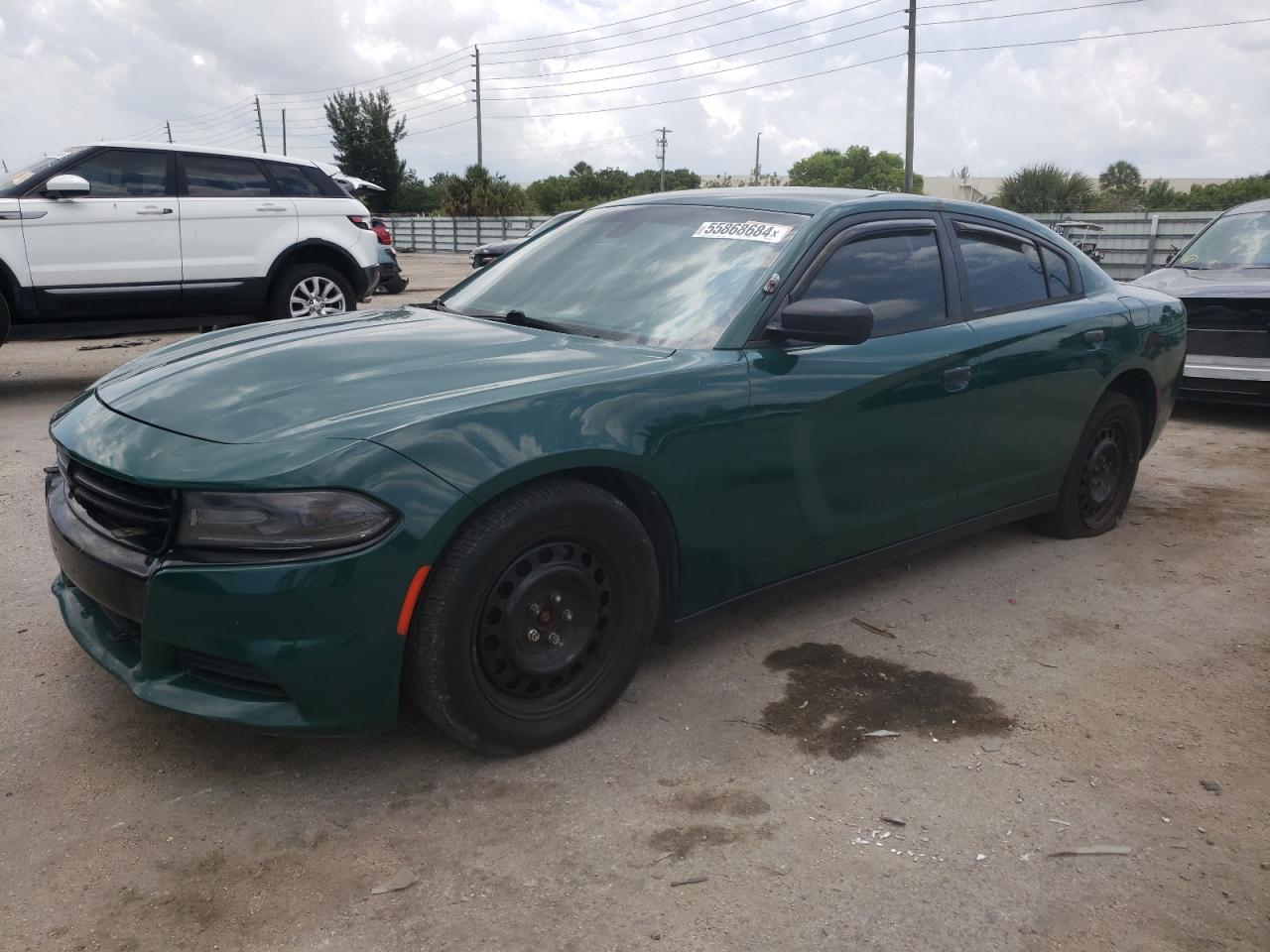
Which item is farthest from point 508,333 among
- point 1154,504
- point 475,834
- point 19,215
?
point 19,215

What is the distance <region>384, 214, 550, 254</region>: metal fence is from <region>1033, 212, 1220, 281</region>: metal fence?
2046cm

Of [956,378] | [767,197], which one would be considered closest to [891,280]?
[956,378]

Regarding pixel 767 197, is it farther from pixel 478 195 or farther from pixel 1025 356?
pixel 478 195

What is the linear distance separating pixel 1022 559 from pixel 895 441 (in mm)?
1445

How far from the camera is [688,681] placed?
3352 mm

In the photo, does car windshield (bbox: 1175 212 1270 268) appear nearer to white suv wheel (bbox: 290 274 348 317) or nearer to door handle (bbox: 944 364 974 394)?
door handle (bbox: 944 364 974 394)

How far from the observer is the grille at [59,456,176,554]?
2.49m

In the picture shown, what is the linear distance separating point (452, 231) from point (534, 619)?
3967cm

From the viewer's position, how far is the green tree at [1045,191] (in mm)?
35031

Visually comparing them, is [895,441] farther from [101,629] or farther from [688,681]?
[101,629]

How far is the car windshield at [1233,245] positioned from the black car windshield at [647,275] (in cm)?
619

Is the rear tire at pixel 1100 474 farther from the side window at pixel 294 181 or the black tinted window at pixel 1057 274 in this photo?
the side window at pixel 294 181

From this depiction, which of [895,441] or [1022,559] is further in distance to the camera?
[1022,559]

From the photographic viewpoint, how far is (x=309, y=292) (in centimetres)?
877
